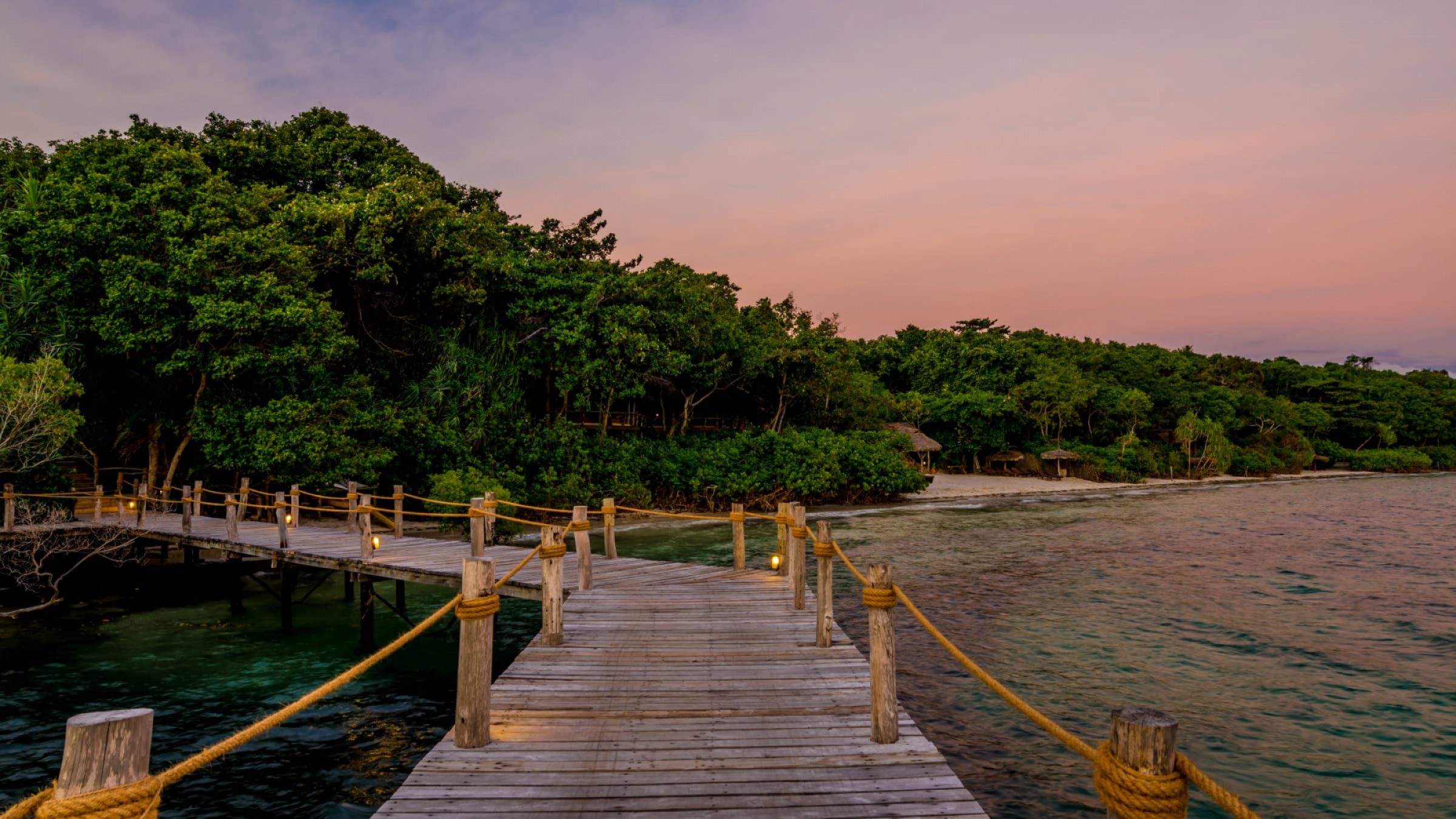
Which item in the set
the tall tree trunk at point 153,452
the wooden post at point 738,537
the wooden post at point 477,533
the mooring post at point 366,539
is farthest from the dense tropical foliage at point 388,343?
the wooden post at point 738,537

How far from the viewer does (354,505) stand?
48.0 ft

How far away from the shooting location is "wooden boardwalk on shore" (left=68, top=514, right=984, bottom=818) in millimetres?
4375

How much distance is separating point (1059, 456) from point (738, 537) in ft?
144

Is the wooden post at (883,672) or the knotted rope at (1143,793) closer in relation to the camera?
the knotted rope at (1143,793)

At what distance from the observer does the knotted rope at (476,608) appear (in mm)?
5059

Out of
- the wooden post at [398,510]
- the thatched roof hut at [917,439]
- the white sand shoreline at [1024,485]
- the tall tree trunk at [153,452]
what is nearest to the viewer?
the wooden post at [398,510]

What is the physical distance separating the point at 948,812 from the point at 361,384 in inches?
851

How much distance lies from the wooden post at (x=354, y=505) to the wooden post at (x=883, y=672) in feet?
37.1

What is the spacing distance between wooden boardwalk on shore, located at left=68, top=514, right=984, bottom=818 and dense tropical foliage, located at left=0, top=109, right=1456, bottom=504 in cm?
1451

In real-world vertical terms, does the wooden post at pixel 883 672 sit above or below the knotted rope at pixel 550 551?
below

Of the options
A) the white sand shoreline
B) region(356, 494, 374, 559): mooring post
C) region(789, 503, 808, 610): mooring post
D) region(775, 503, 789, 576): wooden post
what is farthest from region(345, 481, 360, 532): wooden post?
the white sand shoreline

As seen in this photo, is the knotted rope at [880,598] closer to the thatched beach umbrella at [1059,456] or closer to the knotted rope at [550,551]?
the knotted rope at [550,551]

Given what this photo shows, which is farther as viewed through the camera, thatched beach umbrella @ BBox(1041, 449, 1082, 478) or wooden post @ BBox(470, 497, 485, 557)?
thatched beach umbrella @ BBox(1041, 449, 1082, 478)

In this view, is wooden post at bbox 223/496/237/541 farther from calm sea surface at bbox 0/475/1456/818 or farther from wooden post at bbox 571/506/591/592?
wooden post at bbox 571/506/591/592
